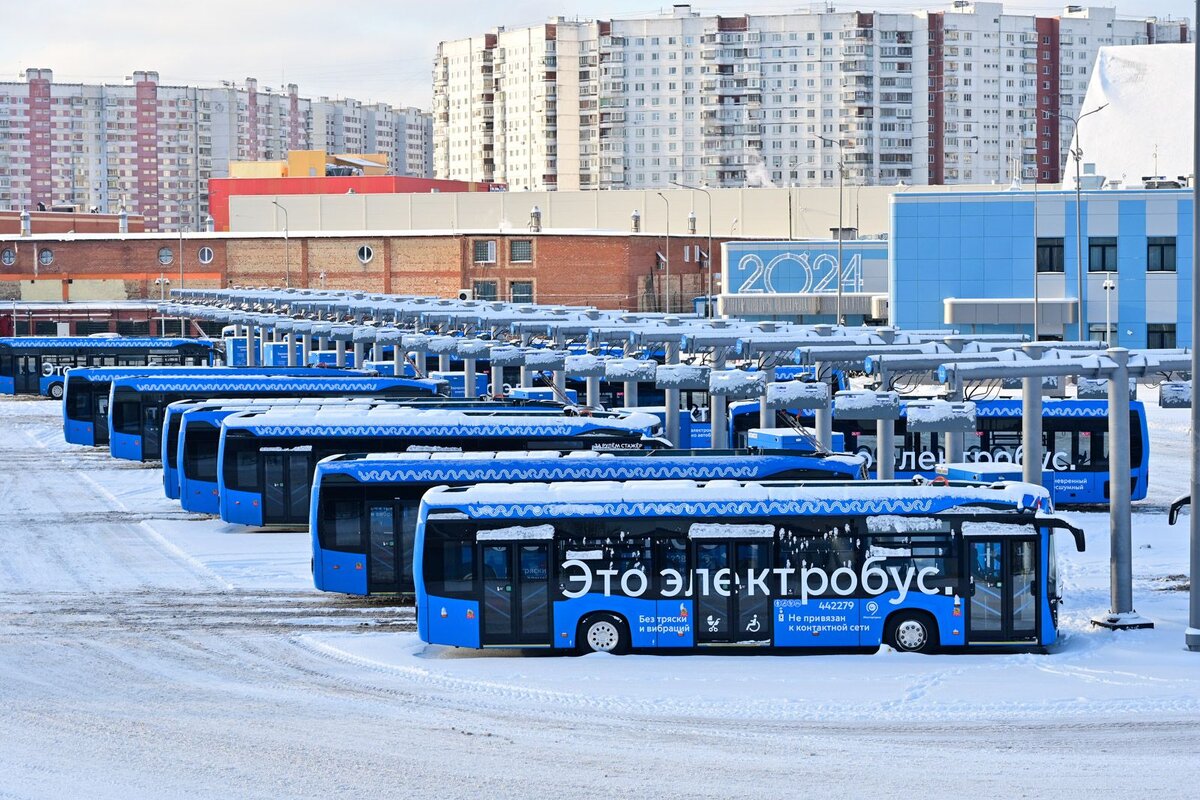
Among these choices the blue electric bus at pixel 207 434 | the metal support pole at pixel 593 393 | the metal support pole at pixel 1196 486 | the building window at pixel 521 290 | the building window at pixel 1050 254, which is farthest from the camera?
the building window at pixel 521 290

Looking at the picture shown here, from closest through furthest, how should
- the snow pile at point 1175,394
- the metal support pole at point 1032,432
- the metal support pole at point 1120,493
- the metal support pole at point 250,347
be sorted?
the metal support pole at point 1120,493 < the snow pile at point 1175,394 < the metal support pole at point 1032,432 < the metal support pole at point 250,347

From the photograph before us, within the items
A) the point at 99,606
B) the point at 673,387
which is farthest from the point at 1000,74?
the point at 99,606

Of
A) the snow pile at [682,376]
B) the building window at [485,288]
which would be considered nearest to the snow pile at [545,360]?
the snow pile at [682,376]

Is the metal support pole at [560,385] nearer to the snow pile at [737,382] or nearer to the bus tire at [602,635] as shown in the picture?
the snow pile at [737,382]

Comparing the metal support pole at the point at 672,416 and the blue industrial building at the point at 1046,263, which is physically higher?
the blue industrial building at the point at 1046,263

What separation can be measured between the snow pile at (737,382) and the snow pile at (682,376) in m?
2.27

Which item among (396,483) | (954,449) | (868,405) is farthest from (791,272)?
(396,483)

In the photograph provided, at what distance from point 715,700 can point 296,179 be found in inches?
4051

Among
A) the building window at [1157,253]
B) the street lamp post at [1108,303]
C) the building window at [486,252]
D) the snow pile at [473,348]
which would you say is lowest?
the snow pile at [473,348]

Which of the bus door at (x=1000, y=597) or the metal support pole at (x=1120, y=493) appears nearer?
the bus door at (x=1000, y=597)

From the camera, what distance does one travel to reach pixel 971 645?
67.1 ft

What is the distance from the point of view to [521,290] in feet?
286

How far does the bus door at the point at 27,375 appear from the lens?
63969 millimetres

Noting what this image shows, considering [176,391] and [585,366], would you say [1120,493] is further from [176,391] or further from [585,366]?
[176,391]
